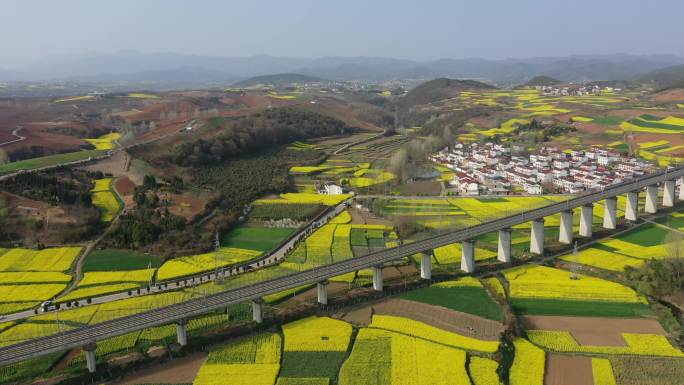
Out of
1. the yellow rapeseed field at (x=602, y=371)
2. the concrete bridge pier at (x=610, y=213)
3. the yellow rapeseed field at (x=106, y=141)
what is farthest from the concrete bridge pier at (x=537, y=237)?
the yellow rapeseed field at (x=106, y=141)

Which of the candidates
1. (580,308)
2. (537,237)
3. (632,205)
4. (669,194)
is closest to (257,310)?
(580,308)

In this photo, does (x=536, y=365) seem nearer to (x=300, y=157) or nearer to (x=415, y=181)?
(x=415, y=181)

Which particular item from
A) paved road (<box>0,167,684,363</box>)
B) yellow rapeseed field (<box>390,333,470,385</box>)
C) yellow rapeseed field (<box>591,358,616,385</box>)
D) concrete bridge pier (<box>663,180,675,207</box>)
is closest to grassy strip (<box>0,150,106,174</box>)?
paved road (<box>0,167,684,363</box>)

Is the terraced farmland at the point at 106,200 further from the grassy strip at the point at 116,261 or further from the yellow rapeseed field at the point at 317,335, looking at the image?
the yellow rapeseed field at the point at 317,335

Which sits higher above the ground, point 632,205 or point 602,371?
point 632,205

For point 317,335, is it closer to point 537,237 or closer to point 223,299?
point 223,299

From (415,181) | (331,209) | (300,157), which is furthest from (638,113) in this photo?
Result: (331,209)
